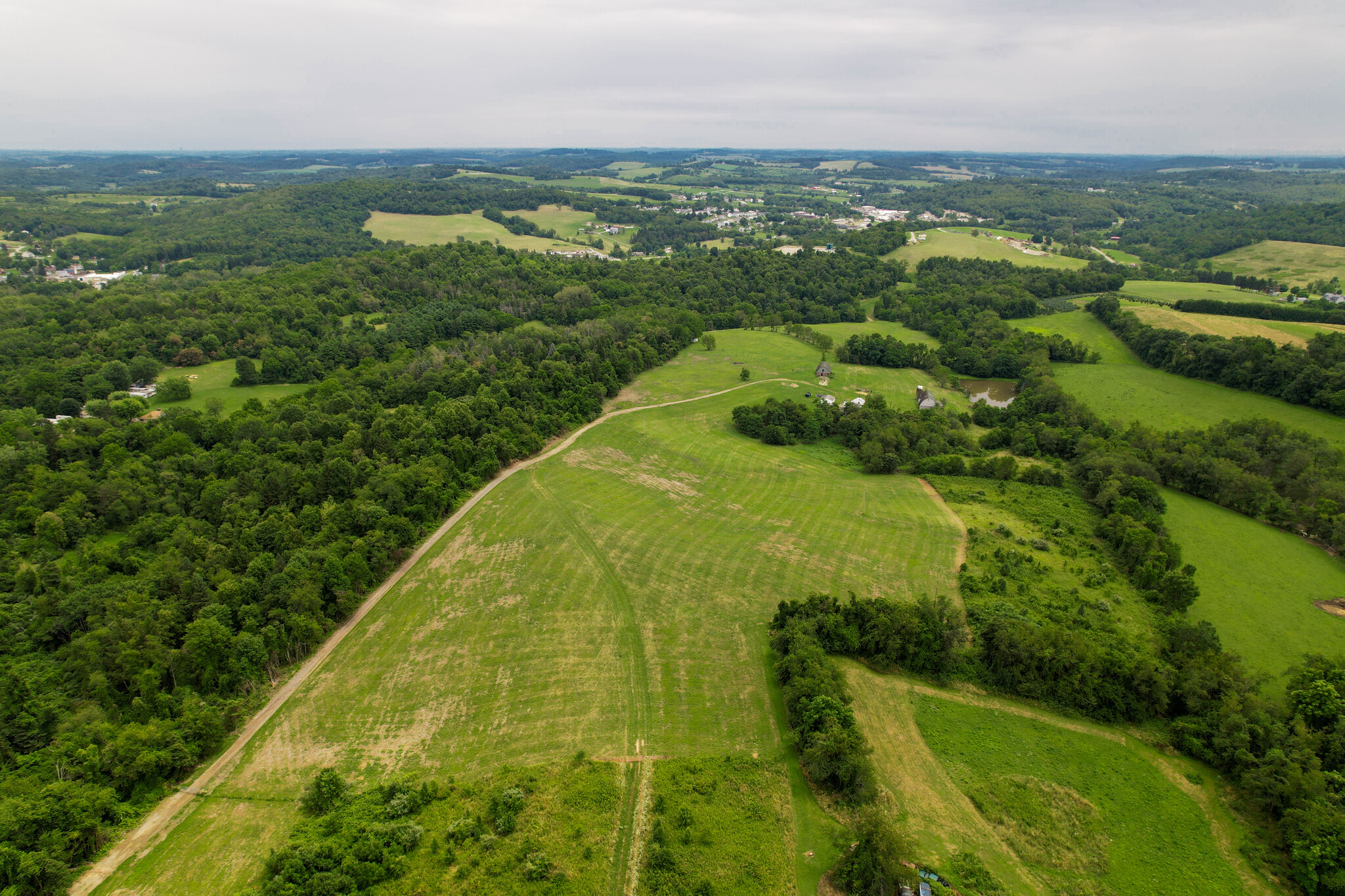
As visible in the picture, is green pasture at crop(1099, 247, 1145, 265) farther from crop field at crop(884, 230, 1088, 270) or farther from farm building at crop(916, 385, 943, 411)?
farm building at crop(916, 385, 943, 411)

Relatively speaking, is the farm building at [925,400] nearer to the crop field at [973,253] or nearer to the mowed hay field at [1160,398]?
the mowed hay field at [1160,398]

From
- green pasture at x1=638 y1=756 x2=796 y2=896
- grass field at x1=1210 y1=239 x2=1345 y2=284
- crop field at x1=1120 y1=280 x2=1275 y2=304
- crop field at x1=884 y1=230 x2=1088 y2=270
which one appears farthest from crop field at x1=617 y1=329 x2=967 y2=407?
grass field at x1=1210 y1=239 x2=1345 y2=284

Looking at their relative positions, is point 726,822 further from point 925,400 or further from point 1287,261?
point 1287,261

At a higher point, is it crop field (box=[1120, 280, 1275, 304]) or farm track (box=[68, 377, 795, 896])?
crop field (box=[1120, 280, 1275, 304])

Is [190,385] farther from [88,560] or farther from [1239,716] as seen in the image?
[1239,716]

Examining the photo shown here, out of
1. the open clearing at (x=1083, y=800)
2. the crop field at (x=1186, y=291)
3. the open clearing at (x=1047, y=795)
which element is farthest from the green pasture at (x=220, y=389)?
the crop field at (x=1186, y=291)

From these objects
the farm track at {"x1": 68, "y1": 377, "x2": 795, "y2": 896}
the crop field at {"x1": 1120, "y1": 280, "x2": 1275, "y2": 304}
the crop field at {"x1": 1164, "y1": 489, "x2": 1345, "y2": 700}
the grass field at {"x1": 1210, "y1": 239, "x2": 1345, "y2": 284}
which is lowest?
the farm track at {"x1": 68, "y1": 377, "x2": 795, "y2": 896}
